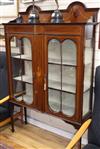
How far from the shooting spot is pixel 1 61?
280 cm

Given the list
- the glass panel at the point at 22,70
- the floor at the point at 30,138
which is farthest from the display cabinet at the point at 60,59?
the floor at the point at 30,138

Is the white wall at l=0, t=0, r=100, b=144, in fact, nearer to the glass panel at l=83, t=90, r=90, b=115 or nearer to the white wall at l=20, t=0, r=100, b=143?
the white wall at l=20, t=0, r=100, b=143

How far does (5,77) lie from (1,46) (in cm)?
54

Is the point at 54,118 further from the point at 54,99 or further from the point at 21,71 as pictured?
the point at 21,71

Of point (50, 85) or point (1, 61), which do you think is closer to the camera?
point (50, 85)

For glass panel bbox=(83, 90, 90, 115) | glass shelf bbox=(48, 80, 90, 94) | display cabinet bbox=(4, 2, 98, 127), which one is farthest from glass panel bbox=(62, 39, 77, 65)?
glass panel bbox=(83, 90, 90, 115)

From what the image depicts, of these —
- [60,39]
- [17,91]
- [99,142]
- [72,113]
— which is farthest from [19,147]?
[60,39]

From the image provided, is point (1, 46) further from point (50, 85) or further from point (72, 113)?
point (72, 113)

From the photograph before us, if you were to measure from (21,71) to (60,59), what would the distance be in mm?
621

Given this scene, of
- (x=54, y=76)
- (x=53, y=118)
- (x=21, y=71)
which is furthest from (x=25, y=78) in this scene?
(x=53, y=118)

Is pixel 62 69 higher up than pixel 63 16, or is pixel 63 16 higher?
pixel 63 16

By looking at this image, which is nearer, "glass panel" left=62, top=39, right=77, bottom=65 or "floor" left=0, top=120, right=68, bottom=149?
"glass panel" left=62, top=39, right=77, bottom=65

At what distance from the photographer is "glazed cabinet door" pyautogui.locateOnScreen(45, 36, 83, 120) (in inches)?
75.9

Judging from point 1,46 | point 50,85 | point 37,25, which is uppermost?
point 37,25
